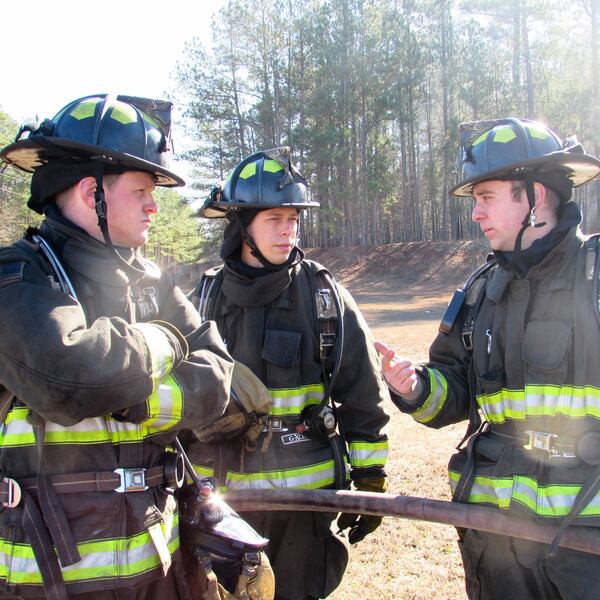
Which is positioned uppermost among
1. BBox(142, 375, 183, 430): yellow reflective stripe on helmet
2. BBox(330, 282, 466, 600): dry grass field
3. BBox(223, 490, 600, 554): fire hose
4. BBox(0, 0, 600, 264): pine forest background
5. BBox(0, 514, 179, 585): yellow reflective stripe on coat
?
BBox(0, 0, 600, 264): pine forest background

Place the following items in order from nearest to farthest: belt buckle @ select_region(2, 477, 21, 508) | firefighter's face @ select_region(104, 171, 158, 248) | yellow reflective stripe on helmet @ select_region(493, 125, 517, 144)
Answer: belt buckle @ select_region(2, 477, 21, 508) → firefighter's face @ select_region(104, 171, 158, 248) → yellow reflective stripe on helmet @ select_region(493, 125, 517, 144)

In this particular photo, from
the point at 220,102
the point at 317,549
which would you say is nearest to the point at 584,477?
the point at 317,549

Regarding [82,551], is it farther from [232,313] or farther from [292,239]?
[292,239]

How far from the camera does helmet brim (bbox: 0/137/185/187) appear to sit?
2.03 meters

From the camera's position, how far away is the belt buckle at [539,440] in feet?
7.99

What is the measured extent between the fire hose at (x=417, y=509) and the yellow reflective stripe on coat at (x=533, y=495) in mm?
62

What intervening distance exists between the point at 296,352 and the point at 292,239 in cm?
71

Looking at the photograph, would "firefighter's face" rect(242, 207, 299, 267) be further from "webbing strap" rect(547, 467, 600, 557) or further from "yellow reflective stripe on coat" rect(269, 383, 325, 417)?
"webbing strap" rect(547, 467, 600, 557)

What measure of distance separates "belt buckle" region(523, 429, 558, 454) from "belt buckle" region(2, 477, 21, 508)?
2050mm

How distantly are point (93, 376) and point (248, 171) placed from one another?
6.83ft

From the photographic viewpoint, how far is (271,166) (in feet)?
11.3

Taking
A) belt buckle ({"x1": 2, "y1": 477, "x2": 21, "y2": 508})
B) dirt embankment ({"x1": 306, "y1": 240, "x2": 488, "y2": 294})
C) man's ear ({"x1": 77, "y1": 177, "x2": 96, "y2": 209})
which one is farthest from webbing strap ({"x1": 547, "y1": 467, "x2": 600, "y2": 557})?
dirt embankment ({"x1": 306, "y1": 240, "x2": 488, "y2": 294})

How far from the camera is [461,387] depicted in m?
3.00

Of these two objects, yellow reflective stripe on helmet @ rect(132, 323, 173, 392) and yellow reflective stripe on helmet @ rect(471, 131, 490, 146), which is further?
yellow reflective stripe on helmet @ rect(471, 131, 490, 146)
